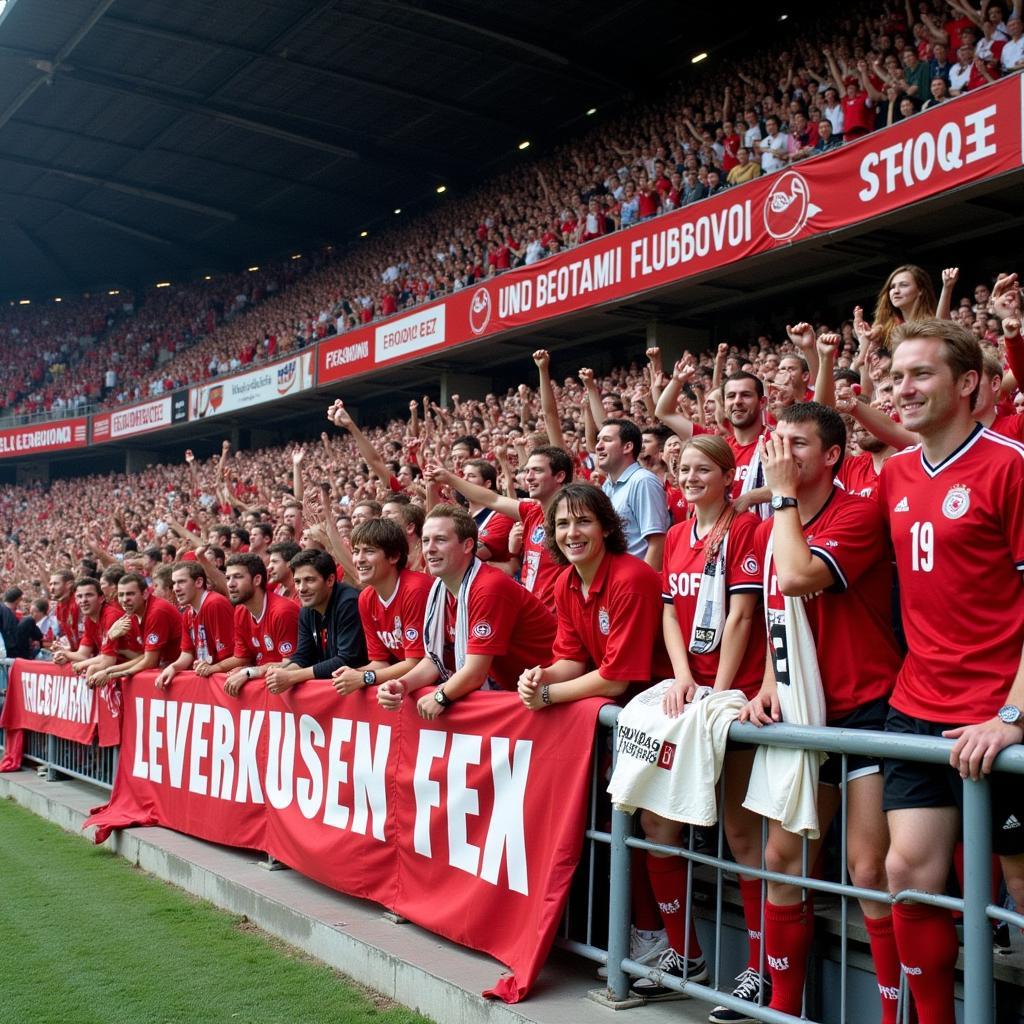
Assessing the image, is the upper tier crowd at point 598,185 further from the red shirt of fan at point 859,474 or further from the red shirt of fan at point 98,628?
the red shirt of fan at point 98,628

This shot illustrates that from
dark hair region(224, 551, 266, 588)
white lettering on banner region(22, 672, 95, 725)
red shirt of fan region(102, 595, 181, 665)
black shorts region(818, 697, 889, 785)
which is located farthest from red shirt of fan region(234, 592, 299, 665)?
black shorts region(818, 697, 889, 785)

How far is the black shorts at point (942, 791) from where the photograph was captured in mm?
2752

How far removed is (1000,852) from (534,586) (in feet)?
11.1

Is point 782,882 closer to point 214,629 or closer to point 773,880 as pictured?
point 773,880

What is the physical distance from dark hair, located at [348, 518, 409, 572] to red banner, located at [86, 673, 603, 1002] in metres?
0.73

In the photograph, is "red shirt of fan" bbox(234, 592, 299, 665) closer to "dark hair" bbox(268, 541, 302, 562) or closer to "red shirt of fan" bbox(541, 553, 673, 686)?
"dark hair" bbox(268, 541, 302, 562)

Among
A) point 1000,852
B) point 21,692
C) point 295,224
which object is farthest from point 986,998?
point 295,224

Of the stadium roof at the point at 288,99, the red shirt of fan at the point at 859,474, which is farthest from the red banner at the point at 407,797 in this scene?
the stadium roof at the point at 288,99

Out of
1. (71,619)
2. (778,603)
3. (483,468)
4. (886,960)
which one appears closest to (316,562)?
(483,468)

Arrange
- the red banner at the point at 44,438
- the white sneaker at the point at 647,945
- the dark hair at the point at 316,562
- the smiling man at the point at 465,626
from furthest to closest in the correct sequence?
1. the red banner at the point at 44,438
2. the dark hair at the point at 316,562
3. the smiling man at the point at 465,626
4. the white sneaker at the point at 647,945

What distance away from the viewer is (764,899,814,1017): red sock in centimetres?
328

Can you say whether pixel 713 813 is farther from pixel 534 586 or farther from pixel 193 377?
pixel 193 377

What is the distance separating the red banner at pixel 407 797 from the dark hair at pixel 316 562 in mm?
676

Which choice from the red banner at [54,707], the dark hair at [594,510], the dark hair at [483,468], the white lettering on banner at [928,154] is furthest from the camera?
the white lettering on banner at [928,154]
